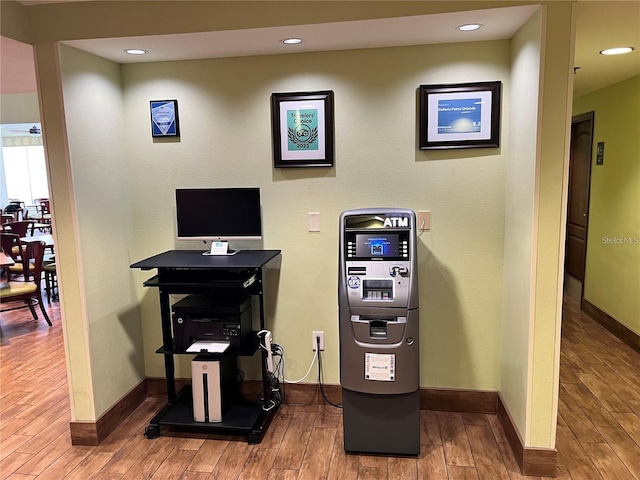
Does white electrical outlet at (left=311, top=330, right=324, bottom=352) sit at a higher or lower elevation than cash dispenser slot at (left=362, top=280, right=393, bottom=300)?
lower

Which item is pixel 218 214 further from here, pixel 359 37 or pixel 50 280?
pixel 50 280

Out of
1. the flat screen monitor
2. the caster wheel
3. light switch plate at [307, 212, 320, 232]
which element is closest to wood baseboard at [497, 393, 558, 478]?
light switch plate at [307, 212, 320, 232]

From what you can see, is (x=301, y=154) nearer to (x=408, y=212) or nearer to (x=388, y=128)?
(x=388, y=128)

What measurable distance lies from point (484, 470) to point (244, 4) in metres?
2.56

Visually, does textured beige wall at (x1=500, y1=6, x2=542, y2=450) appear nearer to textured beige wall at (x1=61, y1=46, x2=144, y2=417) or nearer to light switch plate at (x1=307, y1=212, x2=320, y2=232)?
light switch plate at (x1=307, y1=212, x2=320, y2=232)

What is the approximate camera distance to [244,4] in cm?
223

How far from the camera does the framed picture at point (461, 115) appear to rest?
2.64 meters

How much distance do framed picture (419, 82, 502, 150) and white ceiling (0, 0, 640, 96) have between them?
0.86ft

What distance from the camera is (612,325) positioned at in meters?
4.27

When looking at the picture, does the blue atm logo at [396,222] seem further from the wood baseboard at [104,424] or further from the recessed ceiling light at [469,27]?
the wood baseboard at [104,424]

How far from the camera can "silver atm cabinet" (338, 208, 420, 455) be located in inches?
92.9

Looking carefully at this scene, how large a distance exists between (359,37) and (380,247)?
1097 mm

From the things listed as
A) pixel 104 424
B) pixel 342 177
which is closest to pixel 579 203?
pixel 342 177

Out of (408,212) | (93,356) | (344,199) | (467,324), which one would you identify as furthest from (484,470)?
(93,356)
